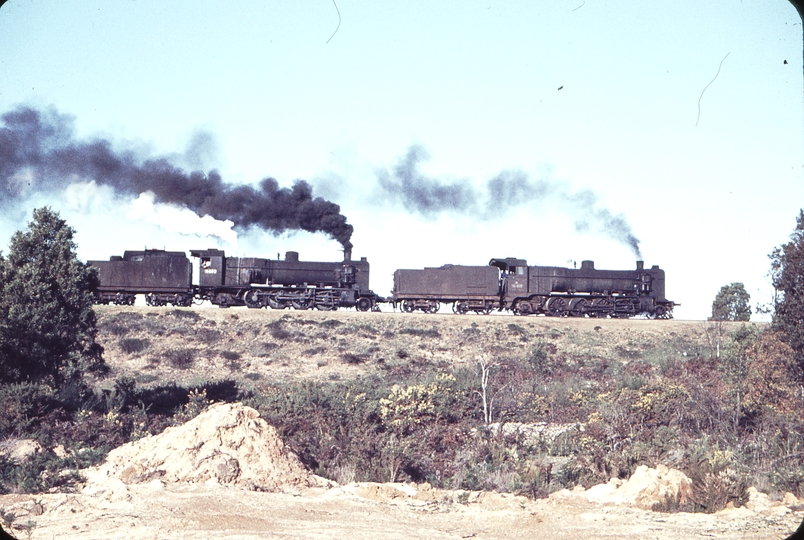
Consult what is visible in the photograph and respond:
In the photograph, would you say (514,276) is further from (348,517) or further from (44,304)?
(348,517)

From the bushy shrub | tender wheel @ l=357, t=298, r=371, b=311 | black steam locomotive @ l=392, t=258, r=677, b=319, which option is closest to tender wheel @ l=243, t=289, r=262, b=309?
tender wheel @ l=357, t=298, r=371, b=311

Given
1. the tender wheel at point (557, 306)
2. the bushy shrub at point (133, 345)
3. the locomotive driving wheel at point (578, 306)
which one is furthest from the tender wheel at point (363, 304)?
the bushy shrub at point (133, 345)

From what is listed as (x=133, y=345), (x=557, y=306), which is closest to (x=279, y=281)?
(x=133, y=345)

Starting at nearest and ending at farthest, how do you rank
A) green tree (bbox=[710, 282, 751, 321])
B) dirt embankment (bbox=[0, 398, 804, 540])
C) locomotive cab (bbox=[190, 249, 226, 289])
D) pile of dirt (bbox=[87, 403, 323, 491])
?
dirt embankment (bbox=[0, 398, 804, 540]) → pile of dirt (bbox=[87, 403, 323, 491]) → locomotive cab (bbox=[190, 249, 226, 289]) → green tree (bbox=[710, 282, 751, 321])

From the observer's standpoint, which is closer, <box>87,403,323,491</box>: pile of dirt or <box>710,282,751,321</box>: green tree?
<box>87,403,323,491</box>: pile of dirt

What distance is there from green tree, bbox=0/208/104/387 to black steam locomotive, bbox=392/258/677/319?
25848 millimetres

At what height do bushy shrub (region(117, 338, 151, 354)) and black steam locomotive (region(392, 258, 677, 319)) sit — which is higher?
black steam locomotive (region(392, 258, 677, 319))

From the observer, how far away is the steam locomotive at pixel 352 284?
42.0 m

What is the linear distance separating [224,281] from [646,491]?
113 ft

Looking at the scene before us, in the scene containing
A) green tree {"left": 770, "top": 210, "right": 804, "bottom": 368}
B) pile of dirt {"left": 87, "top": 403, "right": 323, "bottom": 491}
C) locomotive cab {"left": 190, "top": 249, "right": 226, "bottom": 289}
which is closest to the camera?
pile of dirt {"left": 87, "top": 403, "right": 323, "bottom": 491}

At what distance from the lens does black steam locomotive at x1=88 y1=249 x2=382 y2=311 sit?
4194cm

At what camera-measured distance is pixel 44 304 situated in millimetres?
17438

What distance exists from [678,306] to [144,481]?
38835 mm

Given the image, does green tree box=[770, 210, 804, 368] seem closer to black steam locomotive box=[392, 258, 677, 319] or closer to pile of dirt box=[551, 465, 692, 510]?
pile of dirt box=[551, 465, 692, 510]
